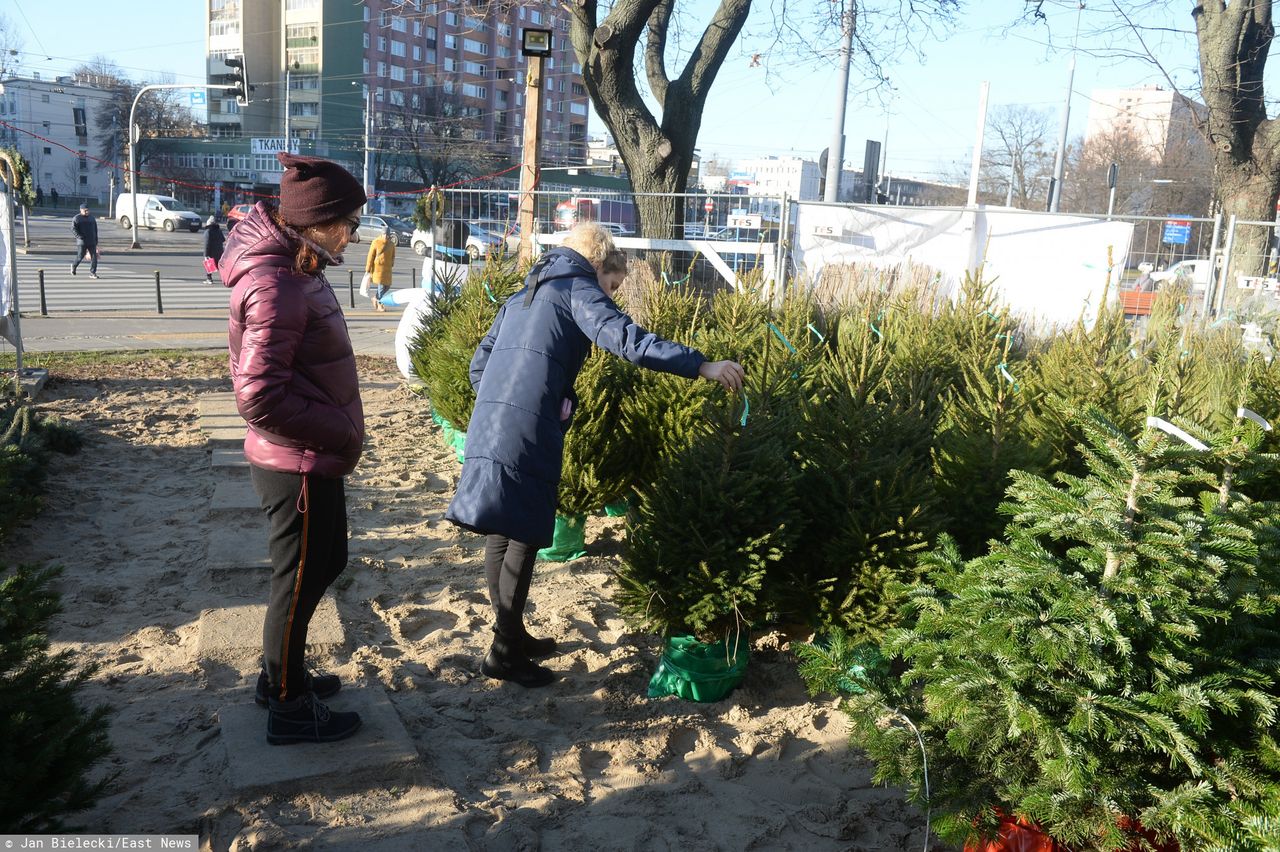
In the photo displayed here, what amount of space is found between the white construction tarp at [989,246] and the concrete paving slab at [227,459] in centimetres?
666

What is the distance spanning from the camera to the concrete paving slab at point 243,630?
13.2 feet

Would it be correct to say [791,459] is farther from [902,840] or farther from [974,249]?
[974,249]

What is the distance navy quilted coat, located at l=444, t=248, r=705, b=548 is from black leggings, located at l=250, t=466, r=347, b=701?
59cm

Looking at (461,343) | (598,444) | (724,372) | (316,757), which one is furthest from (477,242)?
(316,757)

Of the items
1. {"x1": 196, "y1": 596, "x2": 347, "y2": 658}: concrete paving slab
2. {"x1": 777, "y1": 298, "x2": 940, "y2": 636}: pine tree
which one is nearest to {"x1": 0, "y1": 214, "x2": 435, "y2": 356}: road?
{"x1": 196, "y1": 596, "x2": 347, "y2": 658}: concrete paving slab

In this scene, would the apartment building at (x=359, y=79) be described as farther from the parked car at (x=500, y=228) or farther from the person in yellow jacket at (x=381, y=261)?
the parked car at (x=500, y=228)

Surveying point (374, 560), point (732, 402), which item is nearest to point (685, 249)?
point (374, 560)

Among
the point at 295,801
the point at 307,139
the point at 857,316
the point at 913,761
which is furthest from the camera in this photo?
the point at 307,139

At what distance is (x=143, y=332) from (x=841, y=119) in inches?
453

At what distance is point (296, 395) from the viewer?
2.99 metres

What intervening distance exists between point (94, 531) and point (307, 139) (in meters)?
79.2

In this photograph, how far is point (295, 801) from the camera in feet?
9.70

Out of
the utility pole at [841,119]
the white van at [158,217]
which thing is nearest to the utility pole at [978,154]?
the utility pole at [841,119]

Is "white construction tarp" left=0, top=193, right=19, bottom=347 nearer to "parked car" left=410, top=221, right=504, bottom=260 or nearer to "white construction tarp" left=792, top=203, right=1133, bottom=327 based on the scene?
"parked car" left=410, top=221, right=504, bottom=260
